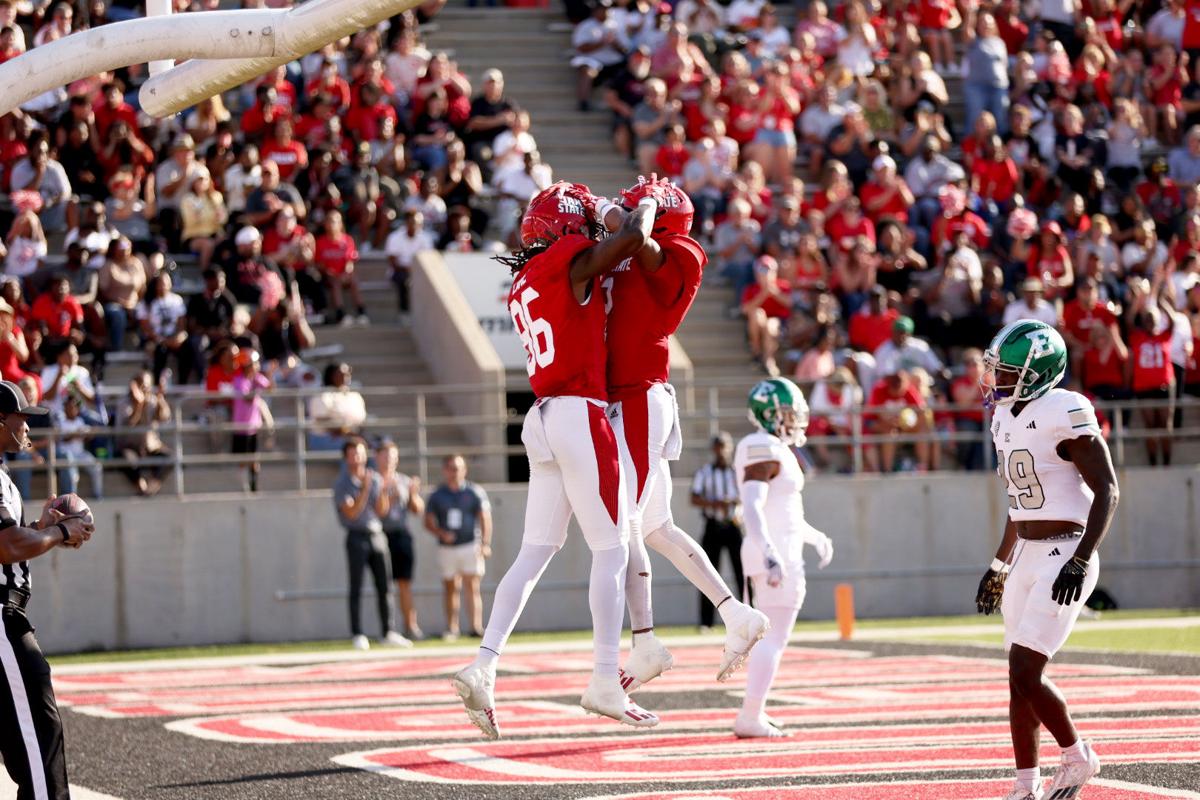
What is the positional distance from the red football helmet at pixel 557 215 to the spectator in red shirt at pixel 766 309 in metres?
12.2

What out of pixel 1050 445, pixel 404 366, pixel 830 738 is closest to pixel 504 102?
pixel 404 366

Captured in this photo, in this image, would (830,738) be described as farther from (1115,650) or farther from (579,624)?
(579,624)

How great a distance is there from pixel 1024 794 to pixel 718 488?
10.7 metres

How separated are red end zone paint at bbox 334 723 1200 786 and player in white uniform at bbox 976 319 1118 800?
135cm

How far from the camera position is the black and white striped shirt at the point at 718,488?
706 inches

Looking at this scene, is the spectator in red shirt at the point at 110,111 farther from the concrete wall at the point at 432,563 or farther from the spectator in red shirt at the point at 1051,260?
the spectator in red shirt at the point at 1051,260

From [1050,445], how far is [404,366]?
1358 centimetres

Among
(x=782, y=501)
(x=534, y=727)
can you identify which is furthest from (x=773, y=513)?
(x=534, y=727)

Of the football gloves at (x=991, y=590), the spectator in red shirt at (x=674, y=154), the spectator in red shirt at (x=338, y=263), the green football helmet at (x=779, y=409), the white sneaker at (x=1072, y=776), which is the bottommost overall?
the white sneaker at (x=1072, y=776)

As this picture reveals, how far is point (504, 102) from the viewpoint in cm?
2248

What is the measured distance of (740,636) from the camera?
8.22 meters

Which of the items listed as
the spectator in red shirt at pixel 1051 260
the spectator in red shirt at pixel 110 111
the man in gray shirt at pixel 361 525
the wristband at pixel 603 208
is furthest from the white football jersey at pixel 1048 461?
the spectator in red shirt at pixel 110 111

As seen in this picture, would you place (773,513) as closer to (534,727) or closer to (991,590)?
(534,727)

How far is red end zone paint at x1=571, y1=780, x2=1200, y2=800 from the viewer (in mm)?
7680
